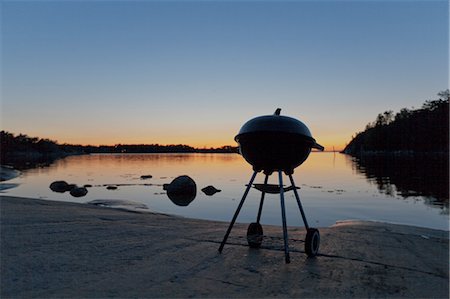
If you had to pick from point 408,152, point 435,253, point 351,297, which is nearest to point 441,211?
point 435,253

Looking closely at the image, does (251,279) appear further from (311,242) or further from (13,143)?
(13,143)

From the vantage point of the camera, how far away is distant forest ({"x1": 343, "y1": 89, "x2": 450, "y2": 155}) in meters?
123

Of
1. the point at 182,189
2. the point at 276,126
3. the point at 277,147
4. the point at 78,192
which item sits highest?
the point at 276,126

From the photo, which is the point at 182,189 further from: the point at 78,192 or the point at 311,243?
the point at 311,243

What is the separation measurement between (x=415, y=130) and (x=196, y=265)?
5949 inches

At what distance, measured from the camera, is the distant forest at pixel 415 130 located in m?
123

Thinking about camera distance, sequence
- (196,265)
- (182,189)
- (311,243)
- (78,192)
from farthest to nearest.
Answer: (182,189)
(78,192)
(311,243)
(196,265)

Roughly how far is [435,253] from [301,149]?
142 inches

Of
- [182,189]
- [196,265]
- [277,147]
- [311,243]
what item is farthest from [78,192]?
[311,243]

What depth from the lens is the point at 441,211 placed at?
55.9ft

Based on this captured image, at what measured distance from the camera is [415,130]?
132875 mm

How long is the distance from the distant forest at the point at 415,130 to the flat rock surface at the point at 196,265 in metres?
135


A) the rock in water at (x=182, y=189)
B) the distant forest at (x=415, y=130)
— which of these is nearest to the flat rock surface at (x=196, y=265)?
the rock in water at (x=182, y=189)

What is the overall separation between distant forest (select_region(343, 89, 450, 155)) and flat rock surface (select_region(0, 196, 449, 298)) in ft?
444
